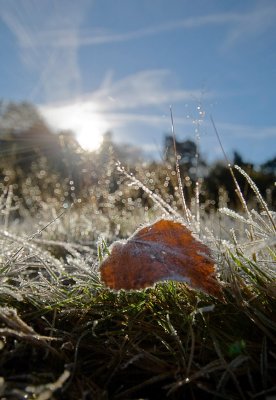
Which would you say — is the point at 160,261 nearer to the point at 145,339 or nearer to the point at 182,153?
the point at 145,339

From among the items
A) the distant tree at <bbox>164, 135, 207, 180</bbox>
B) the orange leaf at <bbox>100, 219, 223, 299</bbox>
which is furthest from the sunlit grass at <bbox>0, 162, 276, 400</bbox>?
the distant tree at <bbox>164, 135, 207, 180</bbox>

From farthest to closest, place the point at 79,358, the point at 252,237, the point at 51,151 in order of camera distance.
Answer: the point at 51,151 → the point at 252,237 → the point at 79,358

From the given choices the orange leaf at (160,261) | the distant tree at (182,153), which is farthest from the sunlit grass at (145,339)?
the distant tree at (182,153)

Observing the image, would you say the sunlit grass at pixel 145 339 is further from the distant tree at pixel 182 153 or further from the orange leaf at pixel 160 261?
the distant tree at pixel 182 153

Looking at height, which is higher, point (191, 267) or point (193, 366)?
point (191, 267)

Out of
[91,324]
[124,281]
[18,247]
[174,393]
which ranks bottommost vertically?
[174,393]

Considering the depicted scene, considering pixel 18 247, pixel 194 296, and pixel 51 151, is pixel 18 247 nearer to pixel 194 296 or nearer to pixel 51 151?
pixel 194 296

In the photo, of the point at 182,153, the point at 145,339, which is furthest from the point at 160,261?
the point at 182,153

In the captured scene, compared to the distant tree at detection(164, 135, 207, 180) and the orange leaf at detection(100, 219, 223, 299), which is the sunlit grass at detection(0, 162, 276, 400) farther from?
the distant tree at detection(164, 135, 207, 180)

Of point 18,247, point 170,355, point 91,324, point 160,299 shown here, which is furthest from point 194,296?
point 18,247
